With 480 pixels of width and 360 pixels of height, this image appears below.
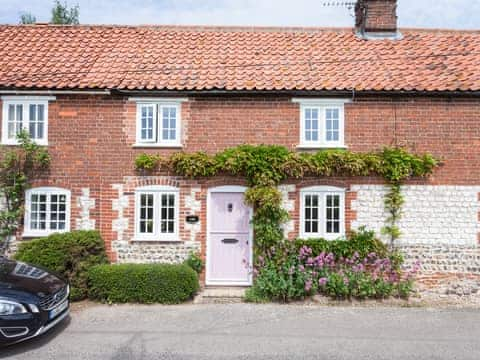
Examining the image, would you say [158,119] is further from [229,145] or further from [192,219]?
[192,219]

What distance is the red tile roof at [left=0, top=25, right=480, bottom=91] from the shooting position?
9.71 meters

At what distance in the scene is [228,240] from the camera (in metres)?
9.58

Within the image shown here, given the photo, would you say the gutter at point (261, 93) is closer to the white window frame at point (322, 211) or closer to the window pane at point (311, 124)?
the window pane at point (311, 124)

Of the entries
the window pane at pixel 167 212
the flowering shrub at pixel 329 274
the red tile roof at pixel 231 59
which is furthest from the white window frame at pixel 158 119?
the flowering shrub at pixel 329 274

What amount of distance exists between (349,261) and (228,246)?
300 centimetres

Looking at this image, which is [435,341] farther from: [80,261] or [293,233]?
[80,261]

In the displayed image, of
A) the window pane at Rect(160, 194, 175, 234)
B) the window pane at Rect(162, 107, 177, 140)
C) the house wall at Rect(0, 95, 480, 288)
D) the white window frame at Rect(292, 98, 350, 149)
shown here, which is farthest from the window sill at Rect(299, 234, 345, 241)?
the window pane at Rect(162, 107, 177, 140)

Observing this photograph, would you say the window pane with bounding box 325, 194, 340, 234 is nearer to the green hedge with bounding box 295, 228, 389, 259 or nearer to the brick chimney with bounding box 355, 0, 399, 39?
the green hedge with bounding box 295, 228, 389, 259


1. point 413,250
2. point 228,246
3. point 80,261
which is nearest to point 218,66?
point 228,246

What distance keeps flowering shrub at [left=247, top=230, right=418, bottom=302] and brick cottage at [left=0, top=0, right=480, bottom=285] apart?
1.83 feet

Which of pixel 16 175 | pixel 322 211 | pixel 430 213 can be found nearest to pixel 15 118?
pixel 16 175

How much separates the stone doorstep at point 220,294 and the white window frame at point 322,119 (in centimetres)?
401

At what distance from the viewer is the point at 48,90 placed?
9672 millimetres

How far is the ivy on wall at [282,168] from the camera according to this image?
9164mm
